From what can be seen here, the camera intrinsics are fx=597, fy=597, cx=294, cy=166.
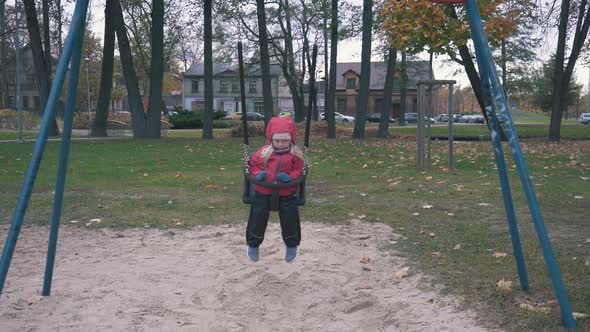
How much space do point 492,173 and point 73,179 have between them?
8.39 meters

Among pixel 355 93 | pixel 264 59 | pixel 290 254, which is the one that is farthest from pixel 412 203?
pixel 355 93

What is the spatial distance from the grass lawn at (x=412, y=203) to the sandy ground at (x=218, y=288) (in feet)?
1.41

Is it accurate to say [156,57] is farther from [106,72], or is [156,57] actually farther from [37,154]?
[37,154]

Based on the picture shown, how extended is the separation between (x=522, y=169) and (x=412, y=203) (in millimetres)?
4777

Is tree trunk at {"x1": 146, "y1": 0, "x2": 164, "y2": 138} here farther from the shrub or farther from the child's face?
the child's face

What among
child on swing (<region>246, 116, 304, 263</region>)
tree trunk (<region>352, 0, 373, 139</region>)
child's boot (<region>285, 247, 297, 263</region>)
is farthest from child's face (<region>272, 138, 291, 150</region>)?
tree trunk (<region>352, 0, 373, 139</region>)

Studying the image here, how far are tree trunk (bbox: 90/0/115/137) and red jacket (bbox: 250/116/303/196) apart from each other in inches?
744

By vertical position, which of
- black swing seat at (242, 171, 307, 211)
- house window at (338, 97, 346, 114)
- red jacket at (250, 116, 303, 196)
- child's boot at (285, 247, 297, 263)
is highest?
house window at (338, 97, 346, 114)

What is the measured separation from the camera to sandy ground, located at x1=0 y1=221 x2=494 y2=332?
4473 mm

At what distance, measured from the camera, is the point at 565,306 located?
3924 mm

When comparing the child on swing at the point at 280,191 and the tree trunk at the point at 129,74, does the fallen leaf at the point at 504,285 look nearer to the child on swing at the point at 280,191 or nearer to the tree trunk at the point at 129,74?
the child on swing at the point at 280,191

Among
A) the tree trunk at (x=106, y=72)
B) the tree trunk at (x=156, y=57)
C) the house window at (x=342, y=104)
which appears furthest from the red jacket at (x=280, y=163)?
the house window at (x=342, y=104)

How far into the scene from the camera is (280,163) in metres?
5.42

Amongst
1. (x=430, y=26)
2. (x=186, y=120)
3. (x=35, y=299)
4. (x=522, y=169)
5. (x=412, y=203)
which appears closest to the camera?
(x=522, y=169)
